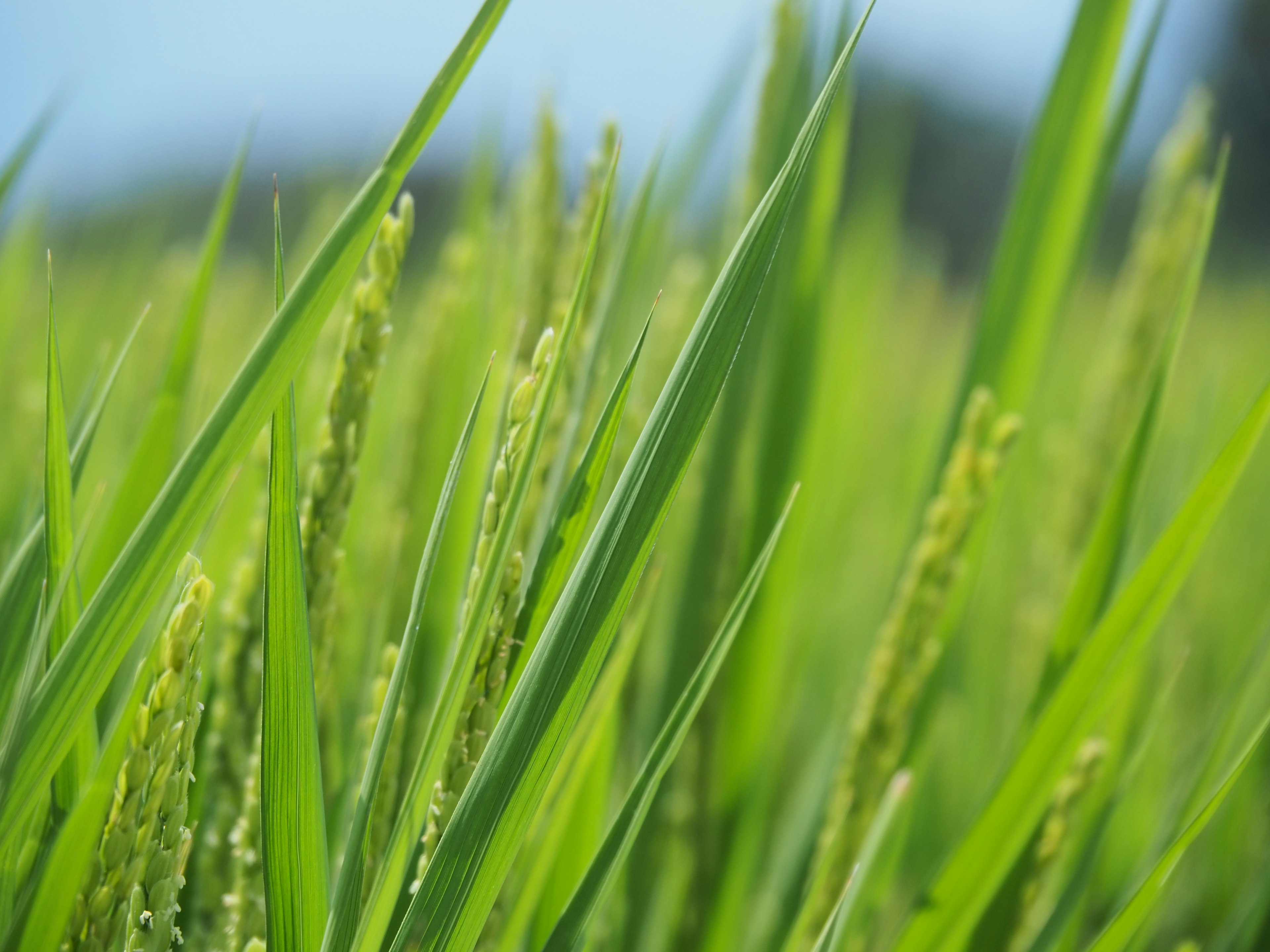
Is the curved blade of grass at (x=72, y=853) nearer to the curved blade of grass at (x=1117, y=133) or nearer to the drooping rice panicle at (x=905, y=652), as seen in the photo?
the drooping rice panicle at (x=905, y=652)

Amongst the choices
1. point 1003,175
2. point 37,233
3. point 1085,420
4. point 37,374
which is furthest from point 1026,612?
point 1003,175

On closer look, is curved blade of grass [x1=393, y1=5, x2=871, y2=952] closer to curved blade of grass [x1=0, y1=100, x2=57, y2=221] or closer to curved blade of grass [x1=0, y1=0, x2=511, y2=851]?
curved blade of grass [x1=0, y1=0, x2=511, y2=851]

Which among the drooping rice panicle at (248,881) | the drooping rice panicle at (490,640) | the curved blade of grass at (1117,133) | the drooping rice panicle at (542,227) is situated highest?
the curved blade of grass at (1117,133)

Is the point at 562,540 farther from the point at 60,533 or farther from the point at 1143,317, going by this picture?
the point at 1143,317

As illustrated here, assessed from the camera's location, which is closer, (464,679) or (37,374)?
(464,679)

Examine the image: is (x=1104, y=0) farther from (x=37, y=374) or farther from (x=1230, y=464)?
(x=37, y=374)

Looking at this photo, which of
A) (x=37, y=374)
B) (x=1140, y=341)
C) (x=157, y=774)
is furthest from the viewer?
(x=37, y=374)

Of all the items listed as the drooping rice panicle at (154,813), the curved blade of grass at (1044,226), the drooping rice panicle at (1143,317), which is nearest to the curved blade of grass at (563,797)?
the drooping rice panicle at (154,813)
